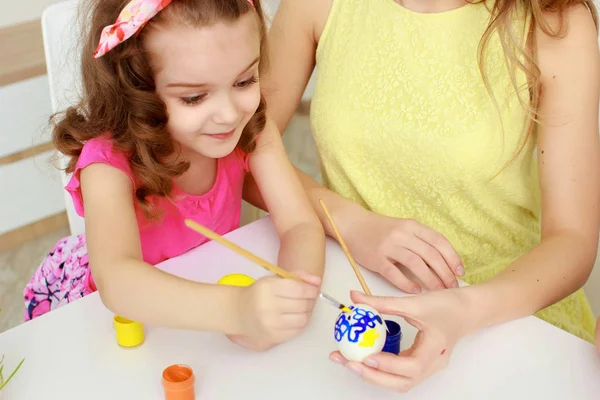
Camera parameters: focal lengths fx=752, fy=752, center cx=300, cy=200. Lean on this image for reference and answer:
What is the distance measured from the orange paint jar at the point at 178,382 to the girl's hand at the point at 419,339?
16cm

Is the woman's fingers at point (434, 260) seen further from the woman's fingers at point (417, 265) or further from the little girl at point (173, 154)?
the little girl at point (173, 154)

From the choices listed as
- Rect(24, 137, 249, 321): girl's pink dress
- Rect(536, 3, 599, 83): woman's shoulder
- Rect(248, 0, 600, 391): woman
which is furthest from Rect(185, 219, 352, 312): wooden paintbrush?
Rect(536, 3, 599, 83): woman's shoulder

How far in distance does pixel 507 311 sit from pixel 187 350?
40cm

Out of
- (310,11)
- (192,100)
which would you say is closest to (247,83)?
(192,100)

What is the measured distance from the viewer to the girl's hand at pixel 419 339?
0.80 meters

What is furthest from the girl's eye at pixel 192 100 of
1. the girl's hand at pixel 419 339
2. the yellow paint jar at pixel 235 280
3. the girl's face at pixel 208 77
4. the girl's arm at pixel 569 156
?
the girl's arm at pixel 569 156

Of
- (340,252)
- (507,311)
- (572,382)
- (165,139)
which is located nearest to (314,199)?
(340,252)

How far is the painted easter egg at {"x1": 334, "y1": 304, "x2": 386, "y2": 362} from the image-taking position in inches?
31.5

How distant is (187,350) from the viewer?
900 mm

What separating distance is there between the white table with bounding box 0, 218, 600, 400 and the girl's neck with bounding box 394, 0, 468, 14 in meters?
0.51

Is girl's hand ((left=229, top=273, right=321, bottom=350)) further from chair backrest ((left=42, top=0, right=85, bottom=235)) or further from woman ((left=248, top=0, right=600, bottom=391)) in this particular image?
chair backrest ((left=42, top=0, right=85, bottom=235))

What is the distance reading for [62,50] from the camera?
128 centimetres

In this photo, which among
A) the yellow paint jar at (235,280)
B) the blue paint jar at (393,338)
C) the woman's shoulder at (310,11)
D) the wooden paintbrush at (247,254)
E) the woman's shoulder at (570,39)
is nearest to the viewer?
the wooden paintbrush at (247,254)

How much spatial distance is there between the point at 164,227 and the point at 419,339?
1.73 feet
